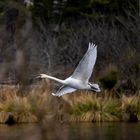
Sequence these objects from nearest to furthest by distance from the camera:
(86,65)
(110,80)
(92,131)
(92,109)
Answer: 1. (86,65)
2. (92,131)
3. (92,109)
4. (110,80)

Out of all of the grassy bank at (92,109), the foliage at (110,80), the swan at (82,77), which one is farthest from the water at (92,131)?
the foliage at (110,80)

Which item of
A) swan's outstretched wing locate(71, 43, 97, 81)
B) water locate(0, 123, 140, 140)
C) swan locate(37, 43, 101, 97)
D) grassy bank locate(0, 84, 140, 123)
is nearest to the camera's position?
swan locate(37, 43, 101, 97)

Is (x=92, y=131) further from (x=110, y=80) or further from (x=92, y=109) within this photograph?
(x=110, y=80)

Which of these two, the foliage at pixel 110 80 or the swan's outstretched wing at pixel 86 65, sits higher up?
the swan's outstretched wing at pixel 86 65

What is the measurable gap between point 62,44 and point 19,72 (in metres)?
30.7

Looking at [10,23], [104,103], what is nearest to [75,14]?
[10,23]

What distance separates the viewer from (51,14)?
38.8 metres

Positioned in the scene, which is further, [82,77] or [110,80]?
[110,80]

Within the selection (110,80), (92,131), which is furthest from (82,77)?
(110,80)

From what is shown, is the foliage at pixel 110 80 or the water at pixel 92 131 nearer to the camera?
the water at pixel 92 131

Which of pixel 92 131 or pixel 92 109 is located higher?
pixel 92 109

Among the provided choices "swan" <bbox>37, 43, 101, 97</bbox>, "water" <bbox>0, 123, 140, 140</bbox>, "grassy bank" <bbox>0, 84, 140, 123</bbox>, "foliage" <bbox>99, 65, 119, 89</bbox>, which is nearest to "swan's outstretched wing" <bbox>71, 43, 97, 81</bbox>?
"swan" <bbox>37, 43, 101, 97</bbox>

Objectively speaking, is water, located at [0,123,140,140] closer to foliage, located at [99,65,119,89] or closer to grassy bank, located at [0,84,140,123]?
grassy bank, located at [0,84,140,123]

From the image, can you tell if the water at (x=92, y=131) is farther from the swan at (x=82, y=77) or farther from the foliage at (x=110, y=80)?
the foliage at (x=110, y=80)
